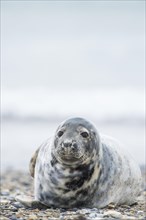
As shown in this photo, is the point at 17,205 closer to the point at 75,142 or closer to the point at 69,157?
the point at 69,157

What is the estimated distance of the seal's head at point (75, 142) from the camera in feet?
21.2

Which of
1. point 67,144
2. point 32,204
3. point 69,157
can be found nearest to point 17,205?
point 32,204

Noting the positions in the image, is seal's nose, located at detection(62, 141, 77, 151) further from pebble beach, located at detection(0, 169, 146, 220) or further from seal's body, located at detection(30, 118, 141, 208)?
pebble beach, located at detection(0, 169, 146, 220)

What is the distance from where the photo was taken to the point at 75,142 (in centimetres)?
649

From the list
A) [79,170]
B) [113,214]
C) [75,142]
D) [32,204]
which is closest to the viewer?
[113,214]

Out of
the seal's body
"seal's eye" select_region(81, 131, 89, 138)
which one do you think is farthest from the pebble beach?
"seal's eye" select_region(81, 131, 89, 138)

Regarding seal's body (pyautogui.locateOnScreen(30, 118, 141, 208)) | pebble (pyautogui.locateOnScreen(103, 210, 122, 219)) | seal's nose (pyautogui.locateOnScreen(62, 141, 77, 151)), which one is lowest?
pebble (pyautogui.locateOnScreen(103, 210, 122, 219))

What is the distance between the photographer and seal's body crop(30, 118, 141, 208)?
6.61m

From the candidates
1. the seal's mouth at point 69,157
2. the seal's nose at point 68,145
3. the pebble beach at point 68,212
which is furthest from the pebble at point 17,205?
the seal's nose at point 68,145

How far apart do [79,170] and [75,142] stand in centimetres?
41

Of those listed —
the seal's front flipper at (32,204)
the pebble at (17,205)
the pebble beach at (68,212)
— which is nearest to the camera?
the pebble beach at (68,212)

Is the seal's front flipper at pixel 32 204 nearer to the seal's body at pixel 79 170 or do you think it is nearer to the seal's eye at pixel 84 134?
the seal's body at pixel 79 170

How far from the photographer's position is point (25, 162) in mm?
15125

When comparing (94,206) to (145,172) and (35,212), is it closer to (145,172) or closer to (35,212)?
(35,212)
